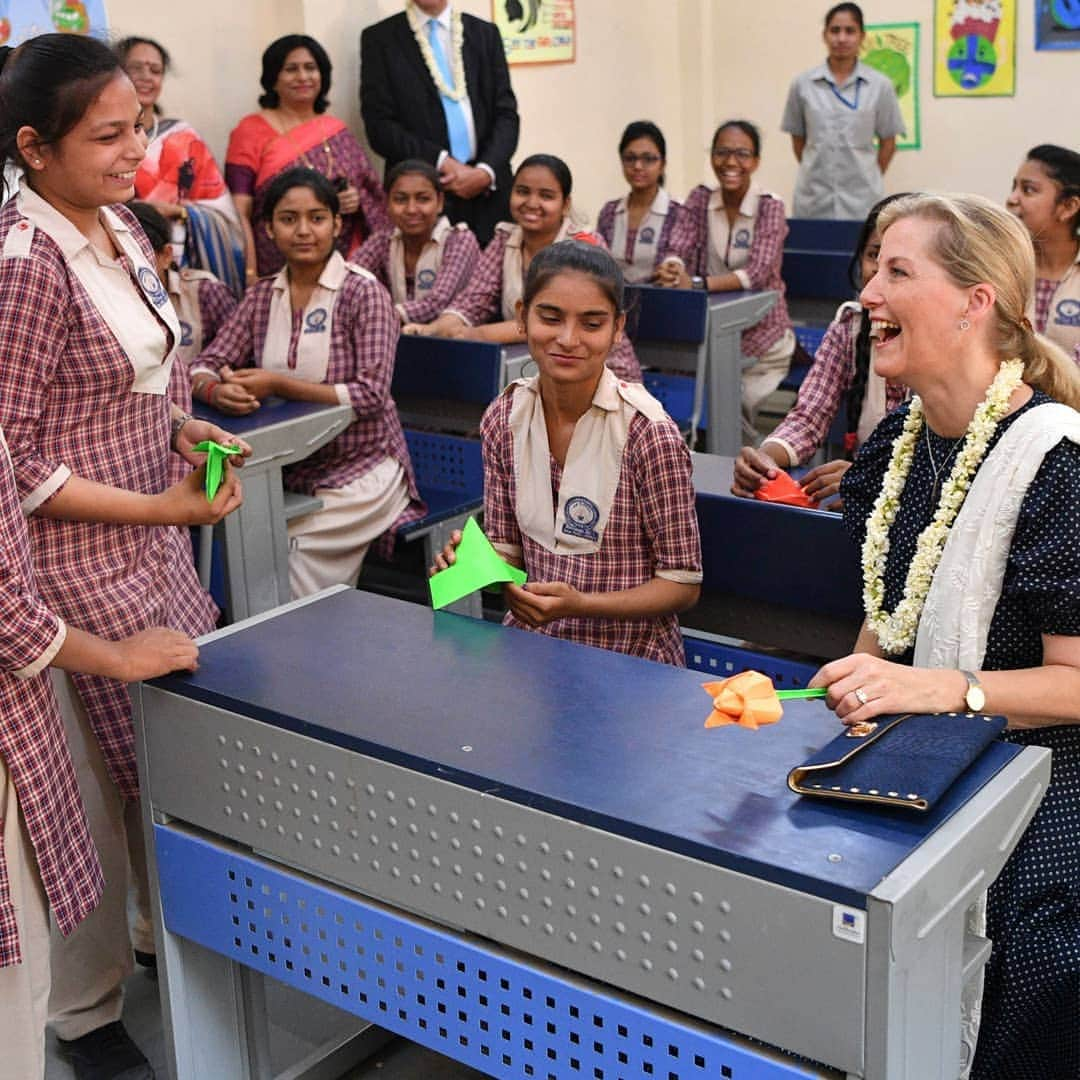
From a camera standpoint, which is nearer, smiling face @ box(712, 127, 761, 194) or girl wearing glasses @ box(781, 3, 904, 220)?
smiling face @ box(712, 127, 761, 194)

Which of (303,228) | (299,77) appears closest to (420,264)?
(299,77)

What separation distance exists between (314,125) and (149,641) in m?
4.48

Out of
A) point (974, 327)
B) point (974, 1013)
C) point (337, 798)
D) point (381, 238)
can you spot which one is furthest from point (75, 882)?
point (381, 238)

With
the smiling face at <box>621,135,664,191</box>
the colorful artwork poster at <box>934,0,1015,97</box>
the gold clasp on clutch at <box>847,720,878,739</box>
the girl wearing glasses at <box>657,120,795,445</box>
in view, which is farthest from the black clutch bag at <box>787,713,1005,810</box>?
the colorful artwork poster at <box>934,0,1015,97</box>

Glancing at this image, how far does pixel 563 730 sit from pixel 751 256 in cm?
446

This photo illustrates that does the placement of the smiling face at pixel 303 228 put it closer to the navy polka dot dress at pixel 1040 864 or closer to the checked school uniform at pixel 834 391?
the checked school uniform at pixel 834 391

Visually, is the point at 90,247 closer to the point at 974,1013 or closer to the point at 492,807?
the point at 492,807

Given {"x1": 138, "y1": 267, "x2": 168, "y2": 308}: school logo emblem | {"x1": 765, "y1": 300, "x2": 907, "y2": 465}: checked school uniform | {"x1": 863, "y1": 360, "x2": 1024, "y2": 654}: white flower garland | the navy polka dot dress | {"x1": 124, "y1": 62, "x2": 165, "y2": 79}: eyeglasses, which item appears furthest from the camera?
{"x1": 124, "y1": 62, "x2": 165, "y2": 79}: eyeglasses

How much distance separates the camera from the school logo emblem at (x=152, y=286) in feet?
7.55

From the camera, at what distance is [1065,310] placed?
3.80m

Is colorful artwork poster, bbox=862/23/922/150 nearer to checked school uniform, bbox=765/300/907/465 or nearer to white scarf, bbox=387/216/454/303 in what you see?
white scarf, bbox=387/216/454/303

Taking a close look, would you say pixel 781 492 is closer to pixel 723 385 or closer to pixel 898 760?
pixel 898 760

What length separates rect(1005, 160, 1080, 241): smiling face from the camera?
3.88 meters

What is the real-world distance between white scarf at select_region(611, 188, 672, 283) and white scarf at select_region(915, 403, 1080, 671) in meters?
4.36
